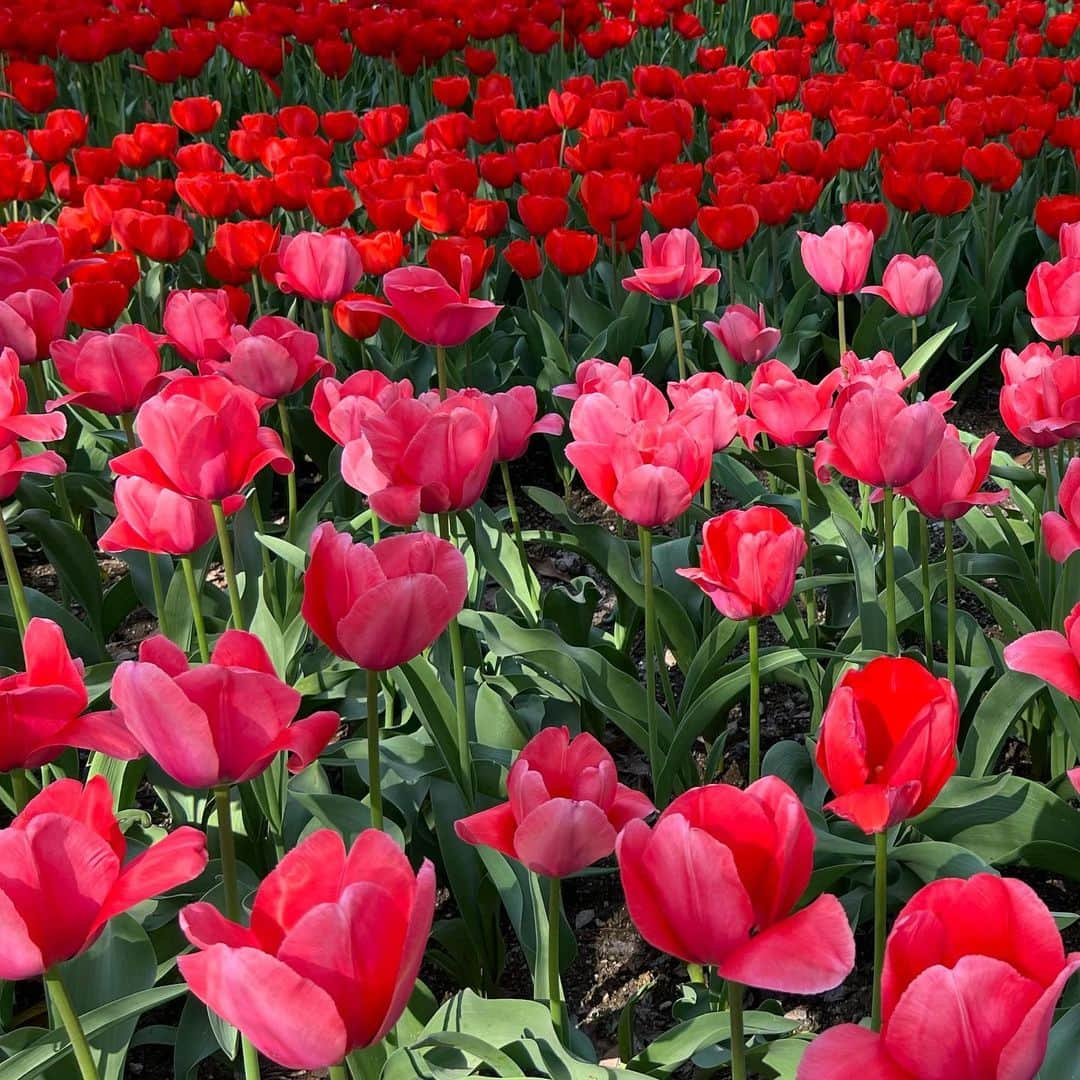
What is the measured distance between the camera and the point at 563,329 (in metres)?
4.00

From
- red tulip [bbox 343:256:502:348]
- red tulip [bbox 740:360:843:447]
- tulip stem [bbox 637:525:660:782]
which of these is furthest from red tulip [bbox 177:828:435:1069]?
red tulip [bbox 343:256:502:348]

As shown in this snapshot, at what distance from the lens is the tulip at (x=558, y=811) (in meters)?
1.19

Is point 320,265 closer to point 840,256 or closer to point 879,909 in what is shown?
point 840,256

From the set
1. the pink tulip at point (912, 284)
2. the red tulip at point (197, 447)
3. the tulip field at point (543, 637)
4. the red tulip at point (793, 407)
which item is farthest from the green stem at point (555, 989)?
the pink tulip at point (912, 284)

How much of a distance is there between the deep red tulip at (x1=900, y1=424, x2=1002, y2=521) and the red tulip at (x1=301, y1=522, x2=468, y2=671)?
0.70 m

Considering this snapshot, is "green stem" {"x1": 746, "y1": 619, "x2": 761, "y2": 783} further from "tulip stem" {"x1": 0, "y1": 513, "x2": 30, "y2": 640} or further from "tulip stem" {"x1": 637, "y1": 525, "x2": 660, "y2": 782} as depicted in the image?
"tulip stem" {"x1": 0, "y1": 513, "x2": 30, "y2": 640}

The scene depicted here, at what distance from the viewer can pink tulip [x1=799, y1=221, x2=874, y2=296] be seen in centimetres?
278

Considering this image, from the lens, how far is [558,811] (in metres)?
1.19

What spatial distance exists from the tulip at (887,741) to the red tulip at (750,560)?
0.32 metres

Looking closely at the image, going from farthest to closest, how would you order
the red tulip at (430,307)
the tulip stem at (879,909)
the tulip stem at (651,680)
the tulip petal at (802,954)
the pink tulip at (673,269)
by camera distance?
the pink tulip at (673,269), the red tulip at (430,307), the tulip stem at (651,680), the tulip stem at (879,909), the tulip petal at (802,954)

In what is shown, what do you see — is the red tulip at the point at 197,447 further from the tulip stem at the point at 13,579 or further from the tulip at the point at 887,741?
the tulip at the point at 887,741

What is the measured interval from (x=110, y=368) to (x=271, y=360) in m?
0.25

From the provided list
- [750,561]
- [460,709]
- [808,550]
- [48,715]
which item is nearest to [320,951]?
[48,715]

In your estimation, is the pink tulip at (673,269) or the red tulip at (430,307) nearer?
the red tulip at (430,307)
